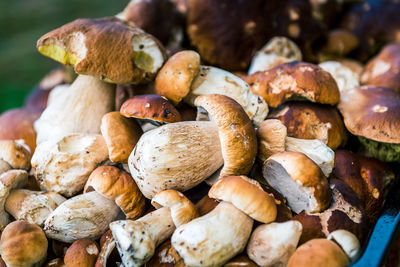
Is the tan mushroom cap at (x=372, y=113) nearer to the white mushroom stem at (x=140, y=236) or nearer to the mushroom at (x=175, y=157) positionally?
the mushroom at (x=175, y=157)

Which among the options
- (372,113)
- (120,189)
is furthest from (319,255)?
(372,113)

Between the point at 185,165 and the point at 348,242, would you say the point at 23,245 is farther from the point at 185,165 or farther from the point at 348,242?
the point at 348,242

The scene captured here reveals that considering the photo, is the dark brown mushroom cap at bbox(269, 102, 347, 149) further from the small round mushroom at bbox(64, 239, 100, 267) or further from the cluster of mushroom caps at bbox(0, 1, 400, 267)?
the small round mushroom at bbox(64, 239, 100, 267)

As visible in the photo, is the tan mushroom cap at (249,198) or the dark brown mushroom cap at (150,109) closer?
the tan mushroom cap at (249,198)

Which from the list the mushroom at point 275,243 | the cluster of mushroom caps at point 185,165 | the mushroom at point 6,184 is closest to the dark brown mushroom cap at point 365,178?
the cluster of mushroom caps at point 185,165

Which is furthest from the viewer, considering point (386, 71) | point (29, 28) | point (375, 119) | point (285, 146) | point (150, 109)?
point (29, 28)
